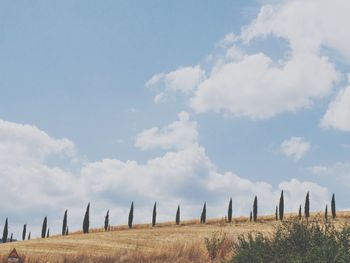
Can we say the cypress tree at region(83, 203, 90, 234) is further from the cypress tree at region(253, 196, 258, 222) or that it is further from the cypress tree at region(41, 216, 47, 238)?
the cypress tree at region(253, 196, 258, 222)

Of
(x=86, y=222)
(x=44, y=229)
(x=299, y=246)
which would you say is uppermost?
(x=86, y=222)

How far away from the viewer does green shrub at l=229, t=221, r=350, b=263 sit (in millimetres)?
18656

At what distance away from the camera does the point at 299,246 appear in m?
20.5

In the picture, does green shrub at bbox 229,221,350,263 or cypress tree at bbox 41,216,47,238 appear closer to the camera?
green shrub at bbox 229,221,350,263

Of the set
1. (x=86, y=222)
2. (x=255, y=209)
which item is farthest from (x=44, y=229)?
(x=255, y=209)

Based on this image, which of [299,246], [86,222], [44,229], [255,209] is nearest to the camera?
[299,246]

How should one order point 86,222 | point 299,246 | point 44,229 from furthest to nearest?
point 44,229 → point 86,222 → point 299,246

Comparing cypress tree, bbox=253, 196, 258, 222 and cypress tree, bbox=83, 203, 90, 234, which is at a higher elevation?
cypress tree, bbox=253, 196, 258, 222

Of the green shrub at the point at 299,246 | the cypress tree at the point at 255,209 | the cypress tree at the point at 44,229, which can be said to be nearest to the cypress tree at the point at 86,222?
the cypress tree at the point at 44,229

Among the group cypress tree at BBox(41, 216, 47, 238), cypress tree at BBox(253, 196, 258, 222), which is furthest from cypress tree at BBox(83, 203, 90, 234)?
cypress tree at BBox(253, 196, 258, 222)

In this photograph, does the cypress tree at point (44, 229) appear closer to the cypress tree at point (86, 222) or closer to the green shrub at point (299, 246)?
the cypress tree at point (86, 222)

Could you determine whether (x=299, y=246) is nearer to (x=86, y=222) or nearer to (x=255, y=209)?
(x=86, y=222)

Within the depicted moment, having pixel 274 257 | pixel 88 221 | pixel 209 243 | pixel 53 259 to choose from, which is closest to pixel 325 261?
pixel 274 257

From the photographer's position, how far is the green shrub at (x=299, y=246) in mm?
18656
